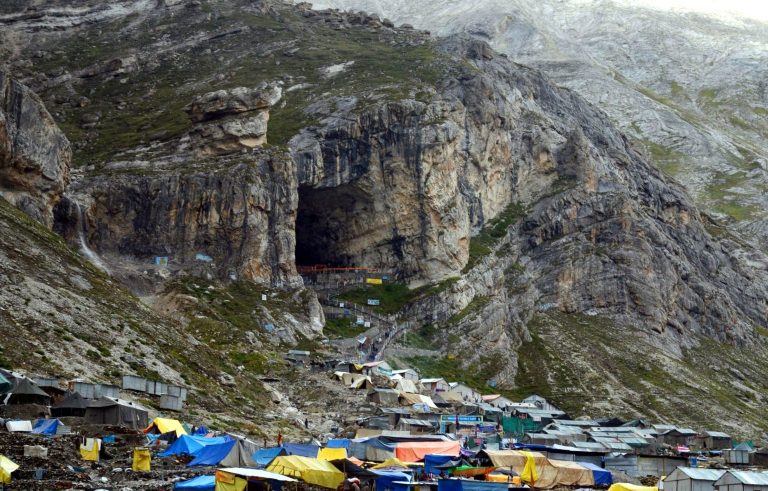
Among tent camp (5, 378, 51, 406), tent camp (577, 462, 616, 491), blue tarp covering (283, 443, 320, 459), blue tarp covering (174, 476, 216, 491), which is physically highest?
tent camp (5, 378, 51, 406)

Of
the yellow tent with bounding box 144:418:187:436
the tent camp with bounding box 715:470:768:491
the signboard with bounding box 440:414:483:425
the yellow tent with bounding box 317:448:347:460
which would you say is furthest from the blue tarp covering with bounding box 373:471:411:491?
the signboard with bounding box 440:414:483:425

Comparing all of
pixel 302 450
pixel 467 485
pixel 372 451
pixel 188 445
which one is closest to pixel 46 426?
pixel 188 445

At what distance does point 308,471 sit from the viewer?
46.5 meters

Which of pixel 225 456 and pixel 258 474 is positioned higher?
pixel 225 456

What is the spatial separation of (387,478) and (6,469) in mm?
19432

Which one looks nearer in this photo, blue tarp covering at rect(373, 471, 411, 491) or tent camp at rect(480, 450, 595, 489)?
blue tarp covering at rect(373, 471, 411, 491)

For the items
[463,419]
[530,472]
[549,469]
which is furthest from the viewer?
[463,419]

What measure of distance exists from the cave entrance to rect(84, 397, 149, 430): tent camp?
79.7m

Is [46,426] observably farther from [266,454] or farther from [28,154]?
[28,154]

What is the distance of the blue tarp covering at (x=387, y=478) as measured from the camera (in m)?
49.2

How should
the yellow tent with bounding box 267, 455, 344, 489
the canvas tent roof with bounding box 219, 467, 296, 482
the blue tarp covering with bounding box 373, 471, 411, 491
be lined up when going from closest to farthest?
the canvas tent roof with bounding box 219, 467, 296, 482, the yellow tent with bounding box 267, 455, 344, 489, the blue tarp covering with bounding box 373, 471, 411, 491

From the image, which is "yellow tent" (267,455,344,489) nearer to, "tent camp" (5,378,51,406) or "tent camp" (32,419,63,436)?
"tent camp" (32,419,63,436)

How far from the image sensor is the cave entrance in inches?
5413

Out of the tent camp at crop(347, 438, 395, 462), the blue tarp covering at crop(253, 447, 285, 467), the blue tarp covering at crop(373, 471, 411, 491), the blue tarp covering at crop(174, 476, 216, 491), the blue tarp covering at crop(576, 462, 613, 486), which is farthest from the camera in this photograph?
the tent camp at crop(347, 438, 395, 462)
